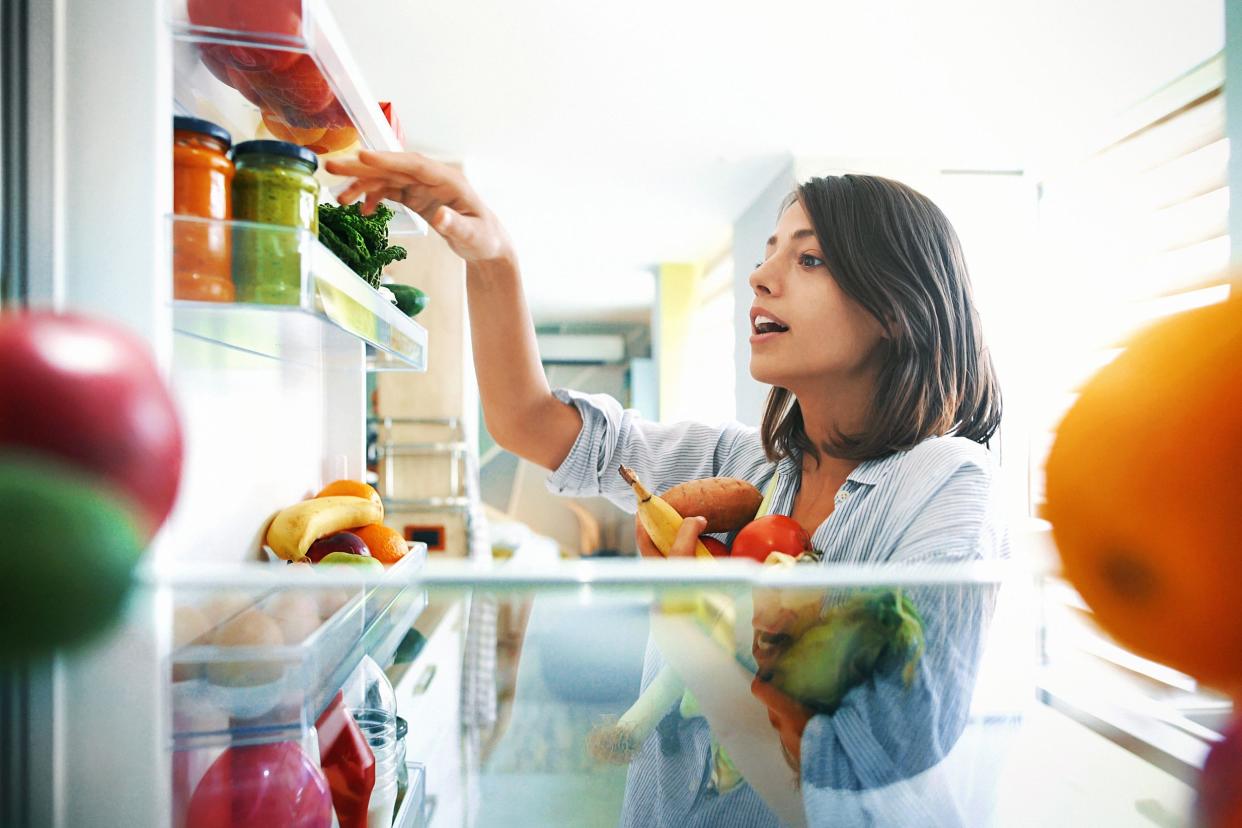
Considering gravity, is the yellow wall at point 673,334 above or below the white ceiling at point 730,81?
below

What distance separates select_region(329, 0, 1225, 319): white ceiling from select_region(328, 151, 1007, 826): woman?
1163 millimetres

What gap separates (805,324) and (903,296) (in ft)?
0.25

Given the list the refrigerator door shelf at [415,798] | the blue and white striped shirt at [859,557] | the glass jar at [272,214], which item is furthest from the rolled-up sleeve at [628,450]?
the refrigerator door shelf at [415,798]

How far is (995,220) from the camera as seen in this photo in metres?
2.59

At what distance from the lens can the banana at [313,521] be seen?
613mm

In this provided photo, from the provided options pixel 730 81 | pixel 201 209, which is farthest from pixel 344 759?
pixel 730 81

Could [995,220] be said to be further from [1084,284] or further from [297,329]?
[297,329]

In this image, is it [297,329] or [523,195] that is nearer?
[297,329]

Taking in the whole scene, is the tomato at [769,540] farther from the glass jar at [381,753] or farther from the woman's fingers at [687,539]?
the glass jar at [381,753]

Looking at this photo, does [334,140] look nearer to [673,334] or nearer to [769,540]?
[769,540]

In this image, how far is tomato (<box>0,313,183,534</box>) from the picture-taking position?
139mm

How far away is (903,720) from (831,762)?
0.08ft

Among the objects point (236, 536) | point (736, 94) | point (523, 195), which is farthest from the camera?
point (523, 195)

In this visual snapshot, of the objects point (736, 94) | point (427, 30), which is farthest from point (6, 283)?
point (736, 94)
